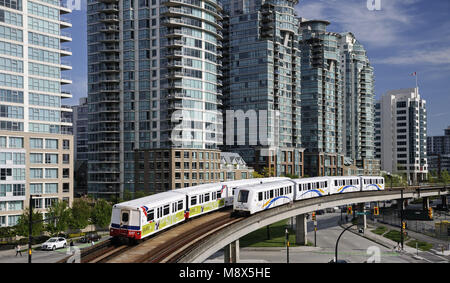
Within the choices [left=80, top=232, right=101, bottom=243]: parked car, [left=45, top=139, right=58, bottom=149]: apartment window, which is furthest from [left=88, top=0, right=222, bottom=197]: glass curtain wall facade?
[left=80, top=232, right=101, bottom=243]: parked car

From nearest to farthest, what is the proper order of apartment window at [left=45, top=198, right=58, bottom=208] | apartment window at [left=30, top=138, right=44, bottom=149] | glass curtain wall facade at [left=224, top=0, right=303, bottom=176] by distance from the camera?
apartment window at [left=30, top=138, right=44, bottom=149] < apartment window at [left=45, top=198, right=58, bottom=208] < glass curtain wall facade at [left=224, top=0, right=303, bottom=176]

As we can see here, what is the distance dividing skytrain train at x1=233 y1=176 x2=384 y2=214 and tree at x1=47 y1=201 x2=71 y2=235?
121 feet

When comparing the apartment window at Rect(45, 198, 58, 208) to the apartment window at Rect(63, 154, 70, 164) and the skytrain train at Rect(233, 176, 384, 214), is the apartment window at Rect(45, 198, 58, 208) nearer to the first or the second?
the apartment window at Rect(63, 154, 70, 164)

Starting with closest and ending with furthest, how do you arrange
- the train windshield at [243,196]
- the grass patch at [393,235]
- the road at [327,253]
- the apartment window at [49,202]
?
the train windshield at [243,196], the road at [327,253], the apartment window at [49,202], the grass patch at [393,235]

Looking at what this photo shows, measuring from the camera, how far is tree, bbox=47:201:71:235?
71688mm

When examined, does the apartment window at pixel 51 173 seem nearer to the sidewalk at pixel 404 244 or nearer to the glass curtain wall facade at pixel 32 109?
the glass curtain wall facade at pixel 32 109

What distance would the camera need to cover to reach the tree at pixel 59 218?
71688mm

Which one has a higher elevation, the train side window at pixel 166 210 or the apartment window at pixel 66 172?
the apartment window at pixel 66 172

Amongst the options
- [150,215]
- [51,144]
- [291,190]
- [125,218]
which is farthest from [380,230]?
[125,218]

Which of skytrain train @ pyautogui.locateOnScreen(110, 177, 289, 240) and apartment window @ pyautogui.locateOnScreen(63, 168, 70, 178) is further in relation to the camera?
apartment window @ pyautogui.locateOnScreen(63, 168, 70, 178)

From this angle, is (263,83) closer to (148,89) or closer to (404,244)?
(148,89)

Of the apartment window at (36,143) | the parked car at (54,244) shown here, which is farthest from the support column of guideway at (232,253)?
the apartment window at (36,143)

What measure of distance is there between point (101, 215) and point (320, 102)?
110 meters

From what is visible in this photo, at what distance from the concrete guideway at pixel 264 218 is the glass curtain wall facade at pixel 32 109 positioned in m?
43.5
